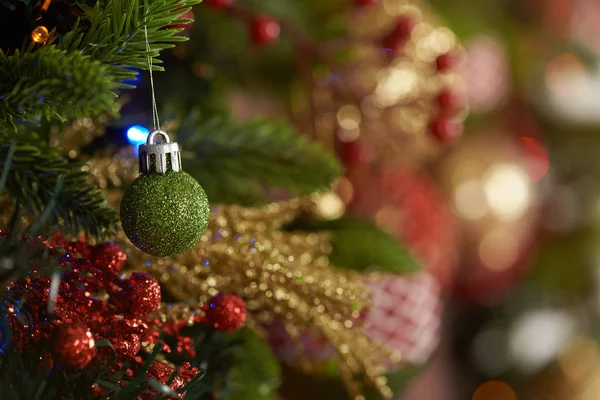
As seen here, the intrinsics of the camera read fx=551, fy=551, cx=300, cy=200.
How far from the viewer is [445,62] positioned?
532 millimetres

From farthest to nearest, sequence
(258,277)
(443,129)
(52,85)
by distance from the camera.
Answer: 1. (443,129)
2. (258,277)
3. (52,85)

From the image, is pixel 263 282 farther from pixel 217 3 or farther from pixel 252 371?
pixel 217 3

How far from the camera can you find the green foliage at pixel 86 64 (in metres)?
0.22

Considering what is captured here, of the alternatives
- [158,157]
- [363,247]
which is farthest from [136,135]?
[363,247]

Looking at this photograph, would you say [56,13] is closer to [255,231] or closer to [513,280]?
[255,231]

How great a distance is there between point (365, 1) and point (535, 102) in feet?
1.57

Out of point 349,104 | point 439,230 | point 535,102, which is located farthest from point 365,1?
point 535,102

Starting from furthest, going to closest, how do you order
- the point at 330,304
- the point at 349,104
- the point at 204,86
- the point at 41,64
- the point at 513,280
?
the point at 513,280, the point at 349,104, the point at 204,86, the point at 330,304, the point at 41,64

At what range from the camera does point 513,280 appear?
2.62 feet

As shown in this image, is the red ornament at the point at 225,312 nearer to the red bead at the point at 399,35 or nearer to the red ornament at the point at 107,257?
the red ornament at the point at 107,257

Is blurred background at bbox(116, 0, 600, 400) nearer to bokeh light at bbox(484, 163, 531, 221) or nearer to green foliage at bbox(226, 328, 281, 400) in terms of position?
bokeh light at bbox(484, 163, 531, 221)

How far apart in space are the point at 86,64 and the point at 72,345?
0.12 metres

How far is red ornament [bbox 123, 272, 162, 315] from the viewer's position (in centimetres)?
27

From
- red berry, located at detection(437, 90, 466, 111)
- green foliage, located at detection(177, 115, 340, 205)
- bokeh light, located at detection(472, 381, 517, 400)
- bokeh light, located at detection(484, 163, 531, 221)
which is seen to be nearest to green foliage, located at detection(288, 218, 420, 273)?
green foliage, located at detection(177, 115, 340, 205)
